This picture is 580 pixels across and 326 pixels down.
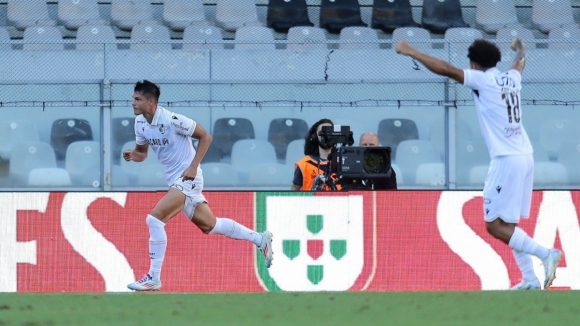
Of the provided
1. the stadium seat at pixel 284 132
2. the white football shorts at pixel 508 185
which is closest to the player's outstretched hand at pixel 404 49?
the white football shorts at pixel 508 185

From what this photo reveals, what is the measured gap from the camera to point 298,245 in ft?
29.2

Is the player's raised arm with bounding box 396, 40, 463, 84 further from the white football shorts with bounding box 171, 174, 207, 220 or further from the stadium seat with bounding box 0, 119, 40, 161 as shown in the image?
the stadium seat with bounding box 0, 119, 40, 161

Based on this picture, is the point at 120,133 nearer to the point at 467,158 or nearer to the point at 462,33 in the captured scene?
the point at 467,158

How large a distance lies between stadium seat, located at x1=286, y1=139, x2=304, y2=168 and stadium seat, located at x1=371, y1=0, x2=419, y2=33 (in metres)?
4.03

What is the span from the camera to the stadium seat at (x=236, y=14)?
13914 millimetres

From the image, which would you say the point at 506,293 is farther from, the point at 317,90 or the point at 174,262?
the point at 317,90

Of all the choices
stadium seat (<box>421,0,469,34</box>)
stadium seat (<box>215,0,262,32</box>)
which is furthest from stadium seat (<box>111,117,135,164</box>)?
stadium seat (<box>421,0,469,34</box>)

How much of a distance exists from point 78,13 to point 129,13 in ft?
2.27

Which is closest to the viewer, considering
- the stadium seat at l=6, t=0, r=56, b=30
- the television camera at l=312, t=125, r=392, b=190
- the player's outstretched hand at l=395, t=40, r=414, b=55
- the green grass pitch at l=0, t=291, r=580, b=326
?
the green grass pitch at l=0, t=291, r=580, b=326

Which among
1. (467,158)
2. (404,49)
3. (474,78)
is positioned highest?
(404,49)

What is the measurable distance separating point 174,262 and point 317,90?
2950 mm

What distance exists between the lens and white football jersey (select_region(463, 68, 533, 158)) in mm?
6598

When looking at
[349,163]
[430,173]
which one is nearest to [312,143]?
[349,163]

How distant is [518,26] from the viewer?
14305mm
